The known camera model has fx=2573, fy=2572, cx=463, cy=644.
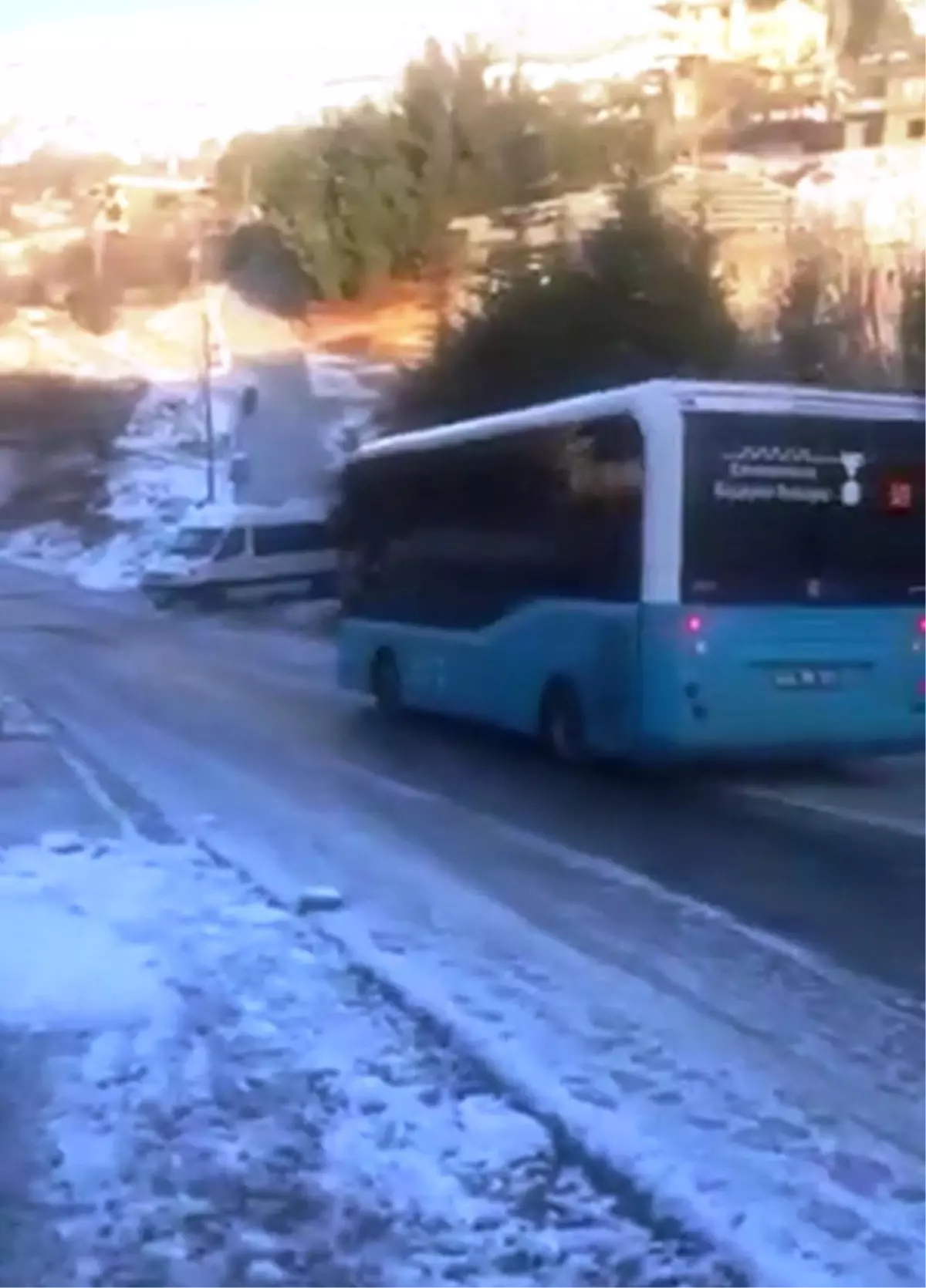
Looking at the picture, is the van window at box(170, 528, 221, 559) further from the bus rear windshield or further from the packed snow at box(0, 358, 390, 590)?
the bus rear windshield

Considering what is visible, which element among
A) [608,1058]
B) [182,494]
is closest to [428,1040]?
[608,1058]

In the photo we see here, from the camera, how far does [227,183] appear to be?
70.8 metres

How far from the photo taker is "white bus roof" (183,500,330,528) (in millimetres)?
48969

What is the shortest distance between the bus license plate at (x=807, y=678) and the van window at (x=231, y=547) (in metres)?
32.8

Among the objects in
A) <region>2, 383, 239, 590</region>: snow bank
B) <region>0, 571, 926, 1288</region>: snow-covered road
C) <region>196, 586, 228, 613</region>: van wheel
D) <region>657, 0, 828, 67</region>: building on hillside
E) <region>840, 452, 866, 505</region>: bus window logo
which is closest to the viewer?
<region>0, 571, 926, 1288</region>: snow-covered road

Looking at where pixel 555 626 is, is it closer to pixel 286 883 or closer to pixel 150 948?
pixel 286 883

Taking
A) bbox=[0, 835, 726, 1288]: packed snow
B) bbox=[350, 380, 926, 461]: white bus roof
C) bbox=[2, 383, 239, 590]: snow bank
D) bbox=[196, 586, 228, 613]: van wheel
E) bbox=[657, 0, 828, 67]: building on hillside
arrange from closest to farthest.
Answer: bbox=[0, 835, 726, 1288]: packed snow < bbox=[350, 380, 926, 461]: white bus roof < bbox=[196, 586, 228, 613]: van wheel < bbox=[657, 0, 828, 67]: building on hillside < bbox=[2, 383, 239, 590]: snow bank

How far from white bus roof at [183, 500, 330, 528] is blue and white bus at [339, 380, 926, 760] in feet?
100

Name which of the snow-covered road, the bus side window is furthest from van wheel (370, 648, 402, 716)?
the bus side window

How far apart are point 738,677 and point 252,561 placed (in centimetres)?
3311

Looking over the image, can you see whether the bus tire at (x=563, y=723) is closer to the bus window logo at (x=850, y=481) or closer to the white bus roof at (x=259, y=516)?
the bus window logo at (x=850, y=481)

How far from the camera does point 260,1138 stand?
23.1ft

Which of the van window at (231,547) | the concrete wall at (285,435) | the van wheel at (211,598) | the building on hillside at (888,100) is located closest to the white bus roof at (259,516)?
the van window at (231,547)

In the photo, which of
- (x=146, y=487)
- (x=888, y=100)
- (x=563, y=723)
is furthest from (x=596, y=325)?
(x=146, y=487)
